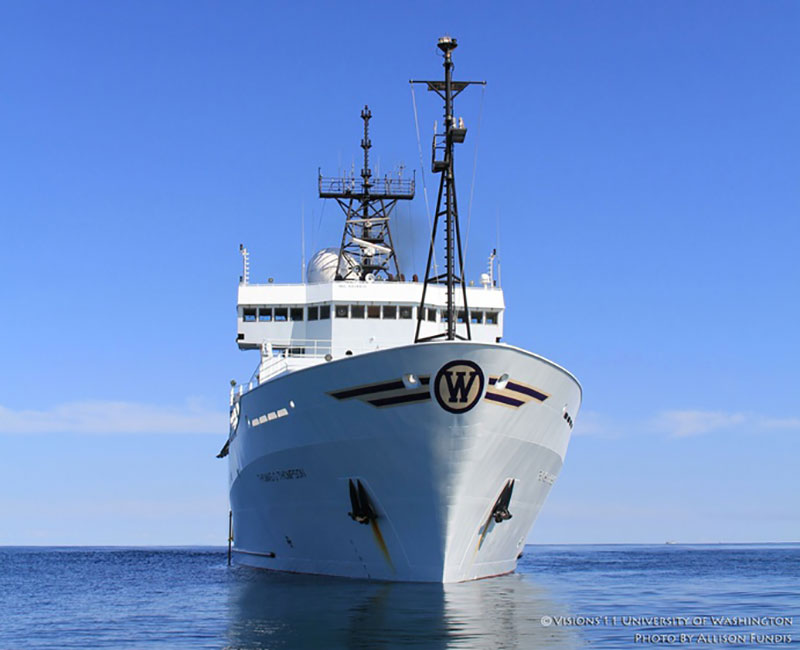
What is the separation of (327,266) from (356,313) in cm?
664

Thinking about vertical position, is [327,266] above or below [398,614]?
above

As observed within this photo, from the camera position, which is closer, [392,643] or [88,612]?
[392,643]

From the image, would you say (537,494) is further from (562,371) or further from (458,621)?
(458,621)

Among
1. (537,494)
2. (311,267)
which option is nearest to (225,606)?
(537,494)

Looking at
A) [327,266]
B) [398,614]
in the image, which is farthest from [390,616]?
[327,266]

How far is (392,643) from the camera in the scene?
16.1 m

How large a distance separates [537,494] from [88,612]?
41.9 feet

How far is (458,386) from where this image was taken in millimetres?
22750

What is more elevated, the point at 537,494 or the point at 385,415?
the point at 385,415

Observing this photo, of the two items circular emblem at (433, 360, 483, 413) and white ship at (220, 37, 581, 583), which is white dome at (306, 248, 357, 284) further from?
circular emblem at (433, 360, 483, 413)

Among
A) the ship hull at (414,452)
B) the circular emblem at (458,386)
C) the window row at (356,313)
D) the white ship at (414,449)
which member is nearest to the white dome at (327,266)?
the window row at (356,313)

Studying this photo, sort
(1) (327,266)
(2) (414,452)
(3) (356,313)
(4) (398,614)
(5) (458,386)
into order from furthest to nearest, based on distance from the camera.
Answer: (1) (327,266) → (3) (356,313) → (2) (414,452) → (5) (458,386) → (4) (398,614)

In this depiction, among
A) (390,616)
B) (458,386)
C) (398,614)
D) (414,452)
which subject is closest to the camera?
(390,616)

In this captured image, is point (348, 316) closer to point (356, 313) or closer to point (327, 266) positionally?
point (356, 313)
